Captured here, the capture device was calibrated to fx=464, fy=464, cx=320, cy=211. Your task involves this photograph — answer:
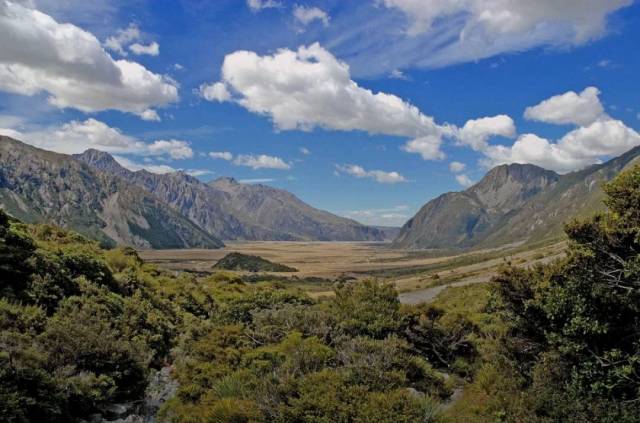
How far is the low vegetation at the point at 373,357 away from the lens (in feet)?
40.6

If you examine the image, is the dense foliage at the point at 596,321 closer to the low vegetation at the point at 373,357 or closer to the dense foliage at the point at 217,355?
the low vegetation at the point at 373,357

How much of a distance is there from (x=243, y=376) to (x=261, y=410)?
3.11 meters

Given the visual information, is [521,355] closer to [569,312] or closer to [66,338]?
[569,312]

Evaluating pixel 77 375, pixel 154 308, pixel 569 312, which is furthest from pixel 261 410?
pixel 154 308

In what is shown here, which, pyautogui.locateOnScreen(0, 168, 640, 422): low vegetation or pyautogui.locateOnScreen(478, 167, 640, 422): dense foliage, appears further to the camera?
pyautogui.locateOnScreen(478, 167, 640, 422): dense foliage

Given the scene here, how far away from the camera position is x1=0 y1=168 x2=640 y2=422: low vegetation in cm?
1238

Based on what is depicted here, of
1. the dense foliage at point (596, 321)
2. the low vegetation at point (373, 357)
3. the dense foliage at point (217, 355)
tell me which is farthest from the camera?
the dense foliage at point (596, 321)

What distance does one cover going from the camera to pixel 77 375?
1544cm

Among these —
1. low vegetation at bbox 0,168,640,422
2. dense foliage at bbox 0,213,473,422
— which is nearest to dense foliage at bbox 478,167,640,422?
low vegetation at bbox 0,168,640,422

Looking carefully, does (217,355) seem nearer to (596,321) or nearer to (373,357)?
(373,357)

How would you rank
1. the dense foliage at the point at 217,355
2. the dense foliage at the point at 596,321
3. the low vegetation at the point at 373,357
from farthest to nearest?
the dense foliage at the point at 596,321
the low vegetation at the point at 373,357
the dense foliage at the point at 217,355

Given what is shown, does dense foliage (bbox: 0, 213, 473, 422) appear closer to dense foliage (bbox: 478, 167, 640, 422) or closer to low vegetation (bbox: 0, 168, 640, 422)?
low vegetation (bbox: 0, 168, 640, 422)

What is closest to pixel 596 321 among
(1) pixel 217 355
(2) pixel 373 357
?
(2) pixel 373 357

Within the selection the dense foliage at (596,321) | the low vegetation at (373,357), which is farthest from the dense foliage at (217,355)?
the dense foliage at (596,321)
